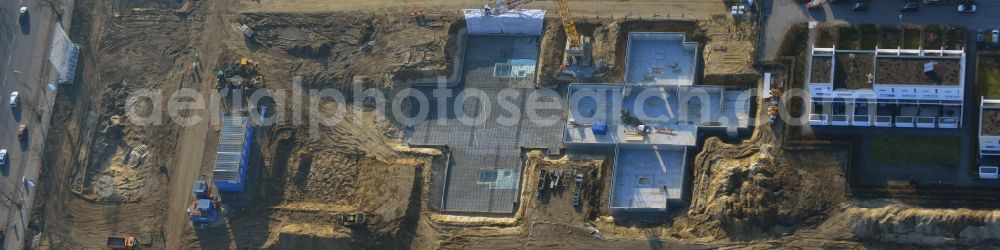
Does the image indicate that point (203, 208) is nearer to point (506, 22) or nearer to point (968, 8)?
point (506, 22)

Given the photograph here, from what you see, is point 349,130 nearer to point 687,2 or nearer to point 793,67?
point 687,2

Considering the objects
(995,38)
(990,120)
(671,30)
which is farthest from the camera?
(671,30)

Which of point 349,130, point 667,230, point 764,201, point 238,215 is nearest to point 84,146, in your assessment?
point 238,215

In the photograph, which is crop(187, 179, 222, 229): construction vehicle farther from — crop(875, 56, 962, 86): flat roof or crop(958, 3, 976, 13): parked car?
crop(958, 3, 976, 13): parked car

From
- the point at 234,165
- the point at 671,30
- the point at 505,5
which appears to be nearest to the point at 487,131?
the point at 505,5

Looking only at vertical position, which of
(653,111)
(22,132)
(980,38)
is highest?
(980,38)

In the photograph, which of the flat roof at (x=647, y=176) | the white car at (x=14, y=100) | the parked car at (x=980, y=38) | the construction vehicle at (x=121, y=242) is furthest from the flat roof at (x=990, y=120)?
the white car at (x=14, y=100)

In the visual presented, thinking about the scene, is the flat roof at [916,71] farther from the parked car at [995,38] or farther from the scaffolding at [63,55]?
the scaffolding at [63,55]

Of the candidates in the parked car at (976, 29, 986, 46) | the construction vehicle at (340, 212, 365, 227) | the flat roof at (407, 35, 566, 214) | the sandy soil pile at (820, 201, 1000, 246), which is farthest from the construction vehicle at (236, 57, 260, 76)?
the parked car at (976, 29, 986, 46)
